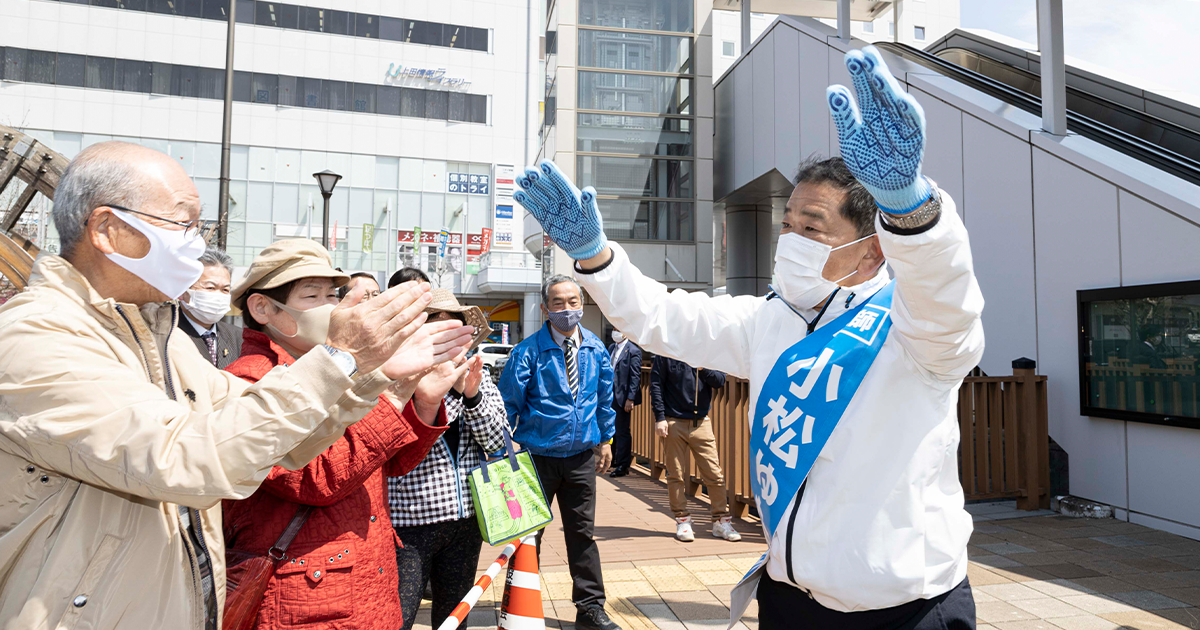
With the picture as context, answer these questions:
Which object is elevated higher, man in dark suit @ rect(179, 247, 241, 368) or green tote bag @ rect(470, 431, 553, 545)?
man in dark suit @ rect(179, 247, 241, 368)

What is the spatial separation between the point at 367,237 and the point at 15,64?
16276 millimetres

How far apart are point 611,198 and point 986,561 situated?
12.1 meters

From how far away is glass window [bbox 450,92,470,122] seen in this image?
1382 inches

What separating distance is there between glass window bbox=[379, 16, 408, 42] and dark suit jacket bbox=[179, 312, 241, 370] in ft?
107

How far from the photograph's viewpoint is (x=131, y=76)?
31531 millimetres

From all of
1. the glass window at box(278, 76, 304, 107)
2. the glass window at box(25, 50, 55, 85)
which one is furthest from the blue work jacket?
the glass window at box(25, 50, 55, 85)

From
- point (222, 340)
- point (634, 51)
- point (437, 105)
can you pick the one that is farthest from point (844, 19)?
point (437, 105)

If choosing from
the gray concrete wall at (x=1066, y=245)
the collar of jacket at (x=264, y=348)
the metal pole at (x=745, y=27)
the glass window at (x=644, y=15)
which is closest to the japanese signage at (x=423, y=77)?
the glass window at (x=644, y=15)

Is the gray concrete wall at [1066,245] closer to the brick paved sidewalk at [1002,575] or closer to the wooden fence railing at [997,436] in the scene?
the wooden fence railing at [997,436]

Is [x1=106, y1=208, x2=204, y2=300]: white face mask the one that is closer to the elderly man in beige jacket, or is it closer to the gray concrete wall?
the elderly man in beige jacket

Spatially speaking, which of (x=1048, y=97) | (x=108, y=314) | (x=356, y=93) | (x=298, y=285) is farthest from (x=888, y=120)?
(x=356, y=93)

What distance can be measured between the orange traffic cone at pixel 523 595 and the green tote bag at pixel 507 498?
110 millimetres

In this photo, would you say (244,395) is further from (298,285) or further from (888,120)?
(888,120)

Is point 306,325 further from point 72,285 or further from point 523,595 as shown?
point 523,595
